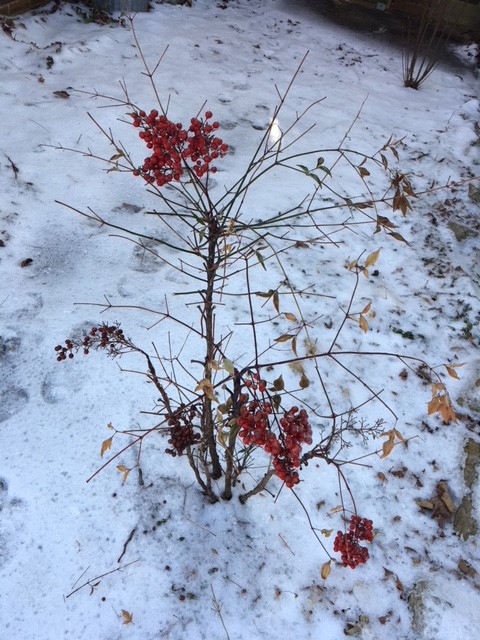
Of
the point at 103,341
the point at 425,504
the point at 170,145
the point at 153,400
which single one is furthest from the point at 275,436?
the point at 425,504

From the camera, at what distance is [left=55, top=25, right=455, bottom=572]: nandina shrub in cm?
124

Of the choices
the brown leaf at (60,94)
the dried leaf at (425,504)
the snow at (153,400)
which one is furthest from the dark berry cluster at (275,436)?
the brown leaf at (60,94)

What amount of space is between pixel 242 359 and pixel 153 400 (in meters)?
0.49

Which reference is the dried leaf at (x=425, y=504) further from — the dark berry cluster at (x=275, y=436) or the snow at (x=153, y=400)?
the dark berry cluster at (x=275, y=436)

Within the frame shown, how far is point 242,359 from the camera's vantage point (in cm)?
247

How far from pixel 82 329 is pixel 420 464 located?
1736 mm

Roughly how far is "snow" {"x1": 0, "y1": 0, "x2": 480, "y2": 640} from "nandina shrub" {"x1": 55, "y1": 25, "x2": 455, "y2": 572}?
7cm

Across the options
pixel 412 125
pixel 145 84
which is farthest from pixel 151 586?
pixel 412 125

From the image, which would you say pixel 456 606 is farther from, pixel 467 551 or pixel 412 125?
pixel 412 125

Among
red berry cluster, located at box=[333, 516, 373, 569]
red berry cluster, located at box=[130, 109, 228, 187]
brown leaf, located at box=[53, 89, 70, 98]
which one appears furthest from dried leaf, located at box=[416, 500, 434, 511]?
brown leaf, located at box=[53, 89, 70, 98]

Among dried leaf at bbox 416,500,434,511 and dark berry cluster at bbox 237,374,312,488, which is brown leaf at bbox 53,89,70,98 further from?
dried leaf at bbox 416,500,434,511

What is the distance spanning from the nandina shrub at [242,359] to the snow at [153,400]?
0.25ft

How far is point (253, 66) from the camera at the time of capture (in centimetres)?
521

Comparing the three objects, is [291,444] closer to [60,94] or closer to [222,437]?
[222,437]
